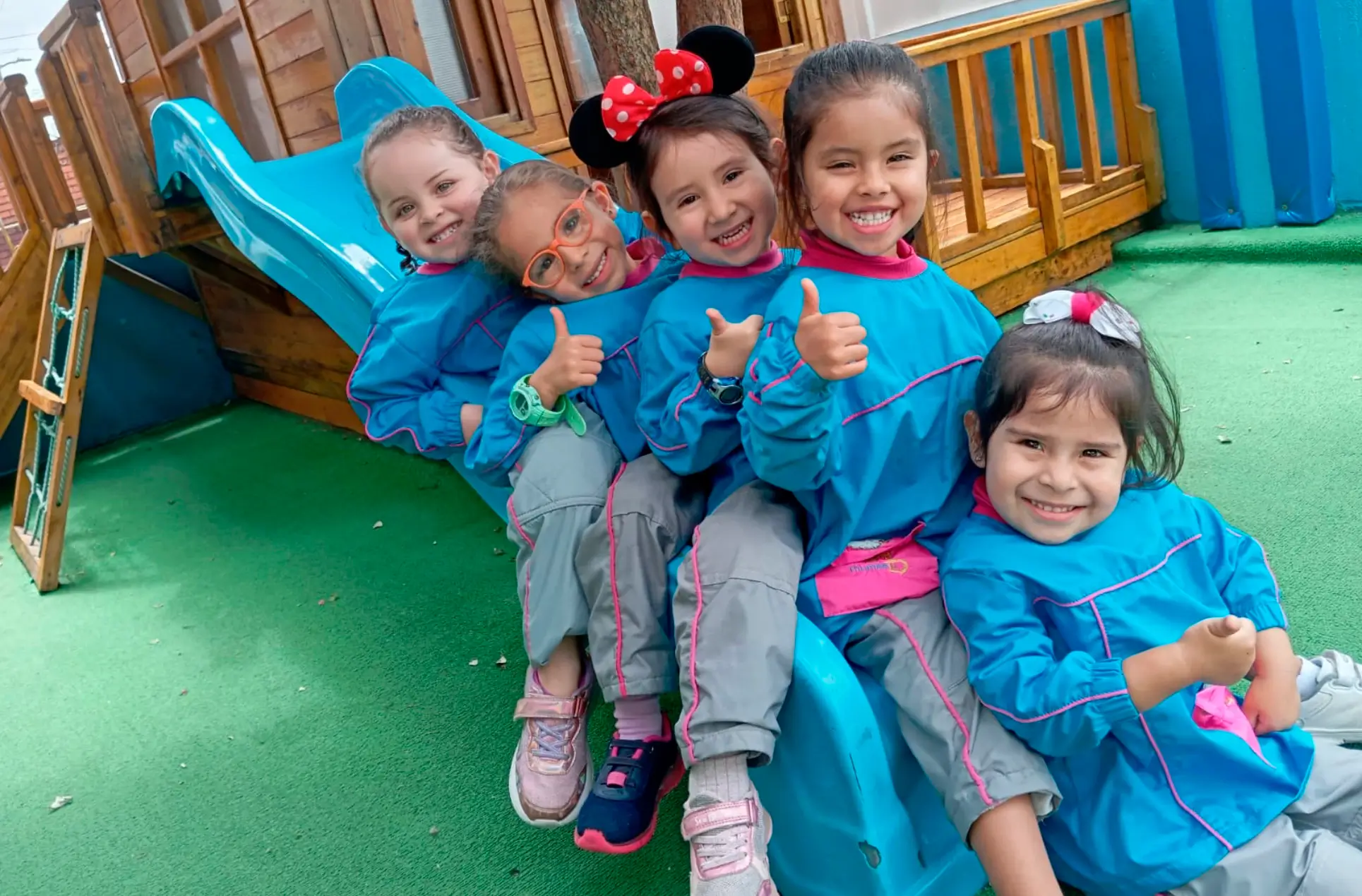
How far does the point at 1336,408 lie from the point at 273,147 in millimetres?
4207

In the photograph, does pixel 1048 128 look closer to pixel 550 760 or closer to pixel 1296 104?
pixel 1296 104

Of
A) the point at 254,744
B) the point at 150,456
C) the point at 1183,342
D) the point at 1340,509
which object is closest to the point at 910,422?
the point at 1340,509

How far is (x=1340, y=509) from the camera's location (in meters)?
2.11

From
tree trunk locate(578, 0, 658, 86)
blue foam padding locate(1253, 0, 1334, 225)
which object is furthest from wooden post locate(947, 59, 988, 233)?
tree trunk locate(578, 0, 658, 86)

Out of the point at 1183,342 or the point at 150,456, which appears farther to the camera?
the point at 150,456

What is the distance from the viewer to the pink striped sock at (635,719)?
1.51m

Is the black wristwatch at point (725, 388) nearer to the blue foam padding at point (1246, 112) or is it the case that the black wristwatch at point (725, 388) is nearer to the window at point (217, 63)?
the window at point (217, 63)

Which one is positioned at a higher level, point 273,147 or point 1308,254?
point 273,147

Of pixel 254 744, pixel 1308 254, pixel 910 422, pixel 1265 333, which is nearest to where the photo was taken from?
pixel 910 422

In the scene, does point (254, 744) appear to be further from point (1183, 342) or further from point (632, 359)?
point (1183, 342)

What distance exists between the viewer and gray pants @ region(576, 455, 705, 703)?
145 cm

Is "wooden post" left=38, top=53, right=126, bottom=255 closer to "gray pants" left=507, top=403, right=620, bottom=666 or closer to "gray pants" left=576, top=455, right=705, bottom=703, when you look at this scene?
"gray pants" left=507, top=403, right=620, bottom=666

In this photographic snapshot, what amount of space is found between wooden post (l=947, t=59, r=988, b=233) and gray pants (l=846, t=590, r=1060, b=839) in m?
2.85

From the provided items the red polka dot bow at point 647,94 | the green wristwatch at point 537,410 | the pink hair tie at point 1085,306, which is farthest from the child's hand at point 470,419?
the pink hair tie at point 1085,306
